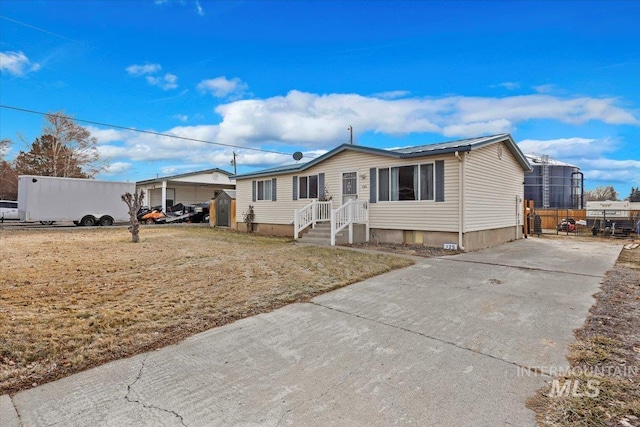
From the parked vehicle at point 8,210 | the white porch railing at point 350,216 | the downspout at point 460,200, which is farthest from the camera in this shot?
the parked vehicle at point 8,210

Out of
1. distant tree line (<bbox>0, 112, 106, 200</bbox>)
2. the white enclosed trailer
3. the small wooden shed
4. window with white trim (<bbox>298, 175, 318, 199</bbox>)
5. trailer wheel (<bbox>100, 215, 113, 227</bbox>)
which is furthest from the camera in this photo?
distant tree line (<bbox>0, 112, 106, 200</bbox>)

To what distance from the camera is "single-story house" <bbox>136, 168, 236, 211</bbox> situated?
95.6 ft

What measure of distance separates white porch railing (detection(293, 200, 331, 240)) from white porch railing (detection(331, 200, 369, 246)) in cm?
149

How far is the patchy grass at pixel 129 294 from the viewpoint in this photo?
328cm

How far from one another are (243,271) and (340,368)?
4383mm

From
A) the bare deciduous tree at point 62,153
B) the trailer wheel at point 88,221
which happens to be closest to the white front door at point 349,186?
Answer: the trailer wheel at point 88,221

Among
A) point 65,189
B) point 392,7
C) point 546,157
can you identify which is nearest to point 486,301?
point 392,7

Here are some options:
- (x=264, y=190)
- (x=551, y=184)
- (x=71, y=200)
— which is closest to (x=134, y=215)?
(x=264, y=190)

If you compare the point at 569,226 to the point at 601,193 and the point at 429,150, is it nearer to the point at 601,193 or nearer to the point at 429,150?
the point at 429,150

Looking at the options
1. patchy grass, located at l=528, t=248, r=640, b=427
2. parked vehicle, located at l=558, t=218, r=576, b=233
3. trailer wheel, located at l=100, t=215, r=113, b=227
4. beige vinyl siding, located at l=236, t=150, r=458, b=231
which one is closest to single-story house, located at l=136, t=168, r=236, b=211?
trailer wheel, located at l=100, t=215, r=113, b=227

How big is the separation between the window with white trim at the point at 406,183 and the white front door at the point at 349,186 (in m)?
1.12

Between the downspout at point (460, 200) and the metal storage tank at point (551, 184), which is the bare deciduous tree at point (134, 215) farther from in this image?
the metal storage tank at point (551, 184)

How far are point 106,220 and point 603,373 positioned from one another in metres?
25.2

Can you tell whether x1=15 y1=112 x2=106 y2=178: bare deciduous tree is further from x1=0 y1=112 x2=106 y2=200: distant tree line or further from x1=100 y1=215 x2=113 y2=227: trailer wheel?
x1=100 y1=215 x2=113 y2=227: trailer wheel
